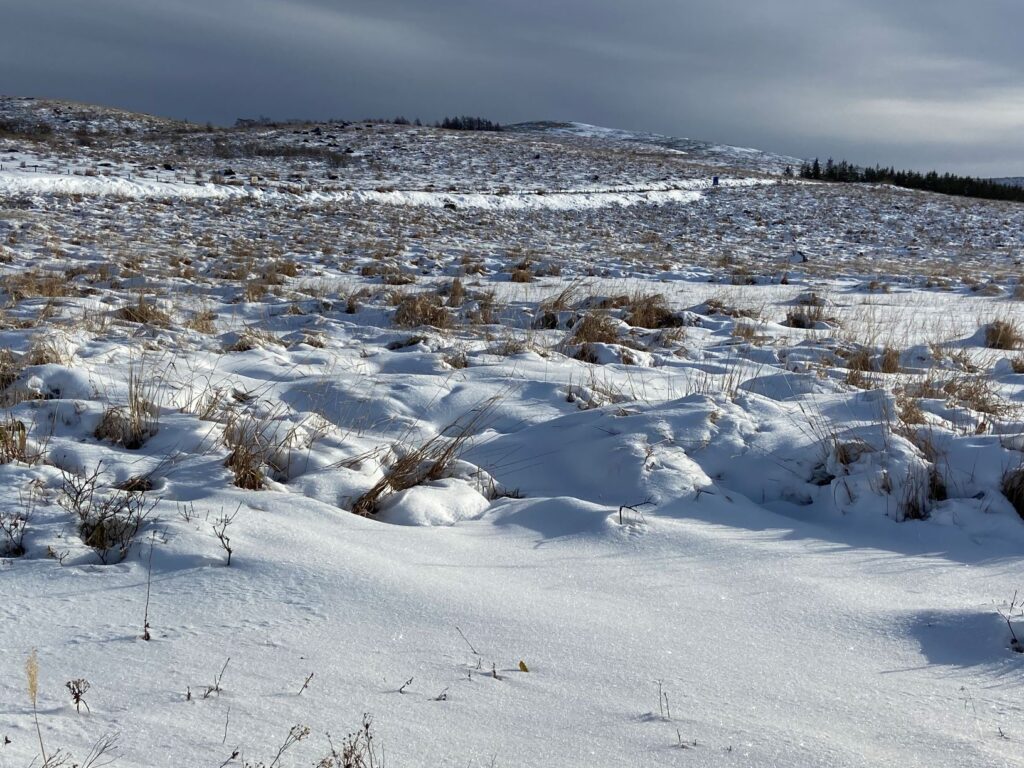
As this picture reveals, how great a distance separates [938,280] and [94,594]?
11.6 meters

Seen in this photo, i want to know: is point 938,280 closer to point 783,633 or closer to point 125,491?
point 783,633

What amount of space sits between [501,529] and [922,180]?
5146cm

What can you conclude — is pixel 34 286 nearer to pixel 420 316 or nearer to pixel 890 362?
pixel 420 316

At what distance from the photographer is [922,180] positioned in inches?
1813

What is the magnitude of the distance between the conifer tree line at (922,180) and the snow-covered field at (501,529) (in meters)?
42.7

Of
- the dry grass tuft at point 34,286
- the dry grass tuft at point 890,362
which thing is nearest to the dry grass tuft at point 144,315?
the dry grass tuft at point 34,286

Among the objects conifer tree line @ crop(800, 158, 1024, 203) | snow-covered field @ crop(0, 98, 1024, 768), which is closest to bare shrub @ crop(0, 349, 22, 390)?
snow-covered field @ crop(0, 98, 1024, 768)

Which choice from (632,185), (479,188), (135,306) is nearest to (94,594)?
(135,306)

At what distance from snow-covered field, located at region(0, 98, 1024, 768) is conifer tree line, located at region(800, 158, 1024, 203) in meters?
42.7

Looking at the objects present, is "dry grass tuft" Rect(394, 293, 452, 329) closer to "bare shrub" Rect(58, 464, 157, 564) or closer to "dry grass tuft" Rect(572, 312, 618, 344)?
"dry grass tuft" Rect(572, 312, 618, 344)

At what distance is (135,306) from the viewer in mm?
6242

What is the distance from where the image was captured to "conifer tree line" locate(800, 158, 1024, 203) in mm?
43375

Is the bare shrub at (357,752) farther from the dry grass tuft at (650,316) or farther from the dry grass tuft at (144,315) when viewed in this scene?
the dry grass tuft at (650,316)

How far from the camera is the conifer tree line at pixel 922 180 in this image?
43.4 m
